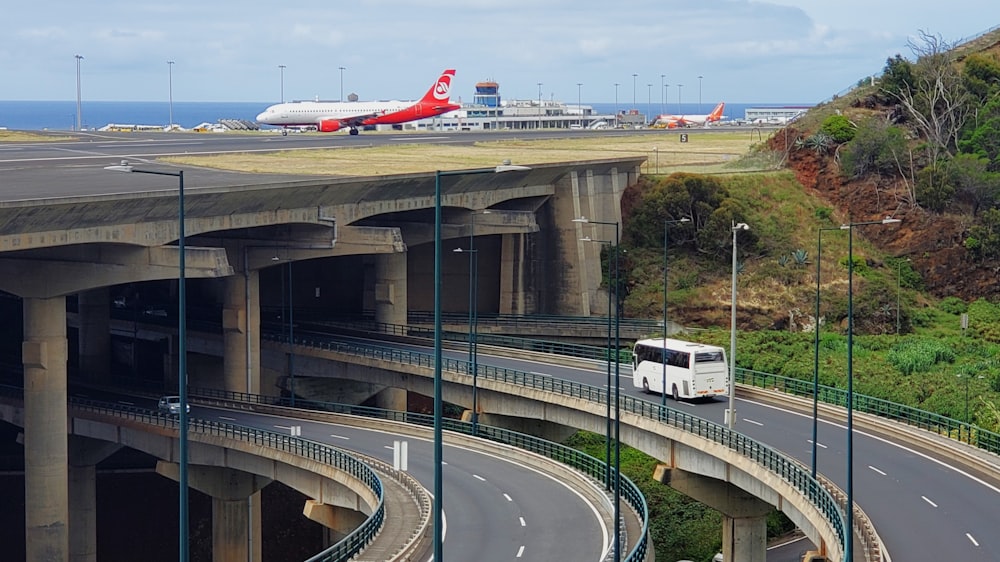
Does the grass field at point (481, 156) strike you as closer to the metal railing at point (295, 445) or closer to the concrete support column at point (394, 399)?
the concrete support column at point (394, 399)

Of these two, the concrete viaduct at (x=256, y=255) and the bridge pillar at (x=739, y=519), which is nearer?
the bridge pillar at (x=739, y=519)

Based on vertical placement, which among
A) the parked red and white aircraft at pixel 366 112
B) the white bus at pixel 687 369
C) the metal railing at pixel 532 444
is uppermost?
the parked red and white aircraft at pixel 366 112

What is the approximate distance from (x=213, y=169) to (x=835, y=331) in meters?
36.5

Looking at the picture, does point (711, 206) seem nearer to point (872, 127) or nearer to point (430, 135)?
point (872, 127)

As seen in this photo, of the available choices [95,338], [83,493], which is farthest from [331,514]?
[95,338]

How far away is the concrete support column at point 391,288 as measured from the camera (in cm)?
8262

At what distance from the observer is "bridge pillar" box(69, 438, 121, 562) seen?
Answer: 65.6m

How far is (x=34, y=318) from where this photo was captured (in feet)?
194

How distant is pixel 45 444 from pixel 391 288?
27.5m

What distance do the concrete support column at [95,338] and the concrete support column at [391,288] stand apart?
14.8 m

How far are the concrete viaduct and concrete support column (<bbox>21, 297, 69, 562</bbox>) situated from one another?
0.05m

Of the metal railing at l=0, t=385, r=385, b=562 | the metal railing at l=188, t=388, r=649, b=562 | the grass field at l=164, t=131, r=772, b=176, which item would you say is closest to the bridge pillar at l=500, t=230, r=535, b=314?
the grass field at l=164, t=131, r=772, b=176

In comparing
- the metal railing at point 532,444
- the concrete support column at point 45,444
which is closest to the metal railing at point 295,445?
the metal railing at point 532,444

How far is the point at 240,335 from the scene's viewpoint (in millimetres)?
70875
